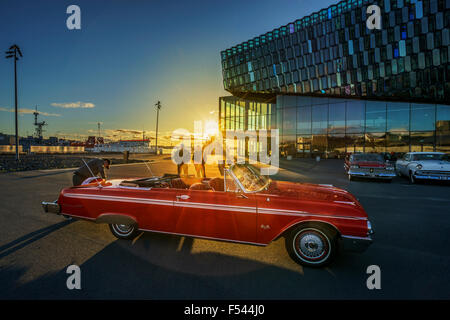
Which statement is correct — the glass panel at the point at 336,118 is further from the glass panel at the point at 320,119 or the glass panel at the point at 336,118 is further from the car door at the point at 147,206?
the car door at the point at 147,206

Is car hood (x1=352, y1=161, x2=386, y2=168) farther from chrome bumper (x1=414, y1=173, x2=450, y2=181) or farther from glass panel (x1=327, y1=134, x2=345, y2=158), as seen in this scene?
glass panel (x1=327, y1=134, x2=345, y2=158)

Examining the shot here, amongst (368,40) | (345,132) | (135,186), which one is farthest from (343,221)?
(368,40)

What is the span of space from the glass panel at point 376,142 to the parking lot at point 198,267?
2711 cm

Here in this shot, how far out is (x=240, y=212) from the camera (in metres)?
3.08

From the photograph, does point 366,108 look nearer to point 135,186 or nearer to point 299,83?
point 299,83

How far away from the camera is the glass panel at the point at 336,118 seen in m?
28.9

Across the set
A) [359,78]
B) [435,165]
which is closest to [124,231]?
[435,165]

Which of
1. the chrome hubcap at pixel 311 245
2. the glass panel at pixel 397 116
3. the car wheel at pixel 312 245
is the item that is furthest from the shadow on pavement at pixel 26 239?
the glass panel at pixel 397 116

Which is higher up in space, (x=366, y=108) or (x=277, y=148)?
(x=366, y=108)

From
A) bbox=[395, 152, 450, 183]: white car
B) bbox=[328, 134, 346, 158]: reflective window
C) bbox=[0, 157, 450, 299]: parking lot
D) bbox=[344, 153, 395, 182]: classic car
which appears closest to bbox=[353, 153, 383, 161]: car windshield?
bbox=[344, 153, 395, 182]: classic car

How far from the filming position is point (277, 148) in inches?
1350

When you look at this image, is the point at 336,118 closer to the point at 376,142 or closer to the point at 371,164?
the point at 376,142

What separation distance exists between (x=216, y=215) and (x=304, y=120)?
31.4 meters

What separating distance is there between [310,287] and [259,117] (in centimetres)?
3814
